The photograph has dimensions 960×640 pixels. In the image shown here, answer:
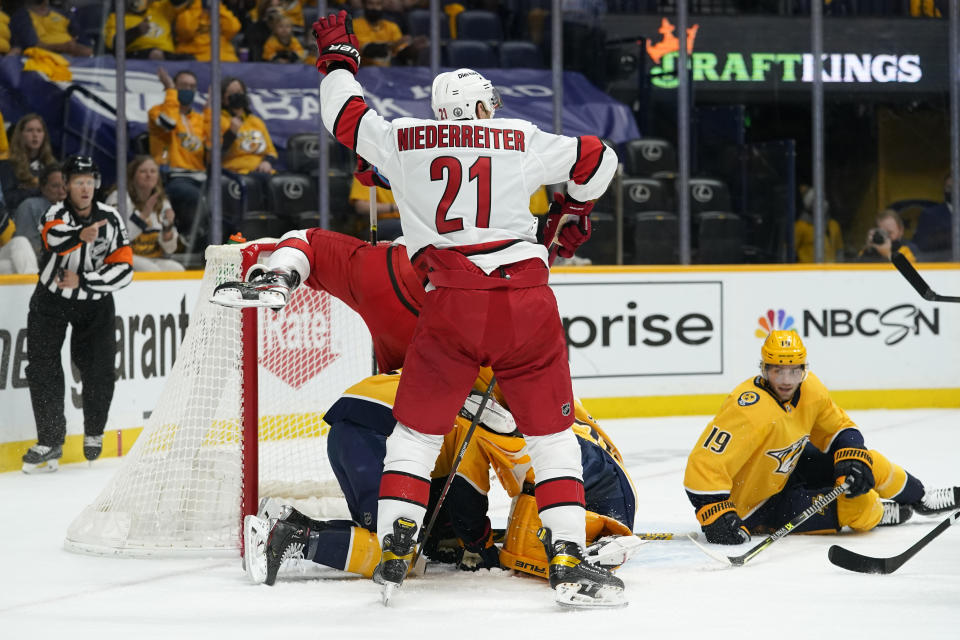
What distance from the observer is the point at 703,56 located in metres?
7.39

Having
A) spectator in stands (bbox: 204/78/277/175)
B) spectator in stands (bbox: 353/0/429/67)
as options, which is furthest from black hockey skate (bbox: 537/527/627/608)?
spectator in stands (bbox: 353/0/429/67)

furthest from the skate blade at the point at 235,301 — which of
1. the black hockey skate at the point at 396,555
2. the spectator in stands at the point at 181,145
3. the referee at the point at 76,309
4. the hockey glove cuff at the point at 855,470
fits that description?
the spectator in stands at the point at 181,145

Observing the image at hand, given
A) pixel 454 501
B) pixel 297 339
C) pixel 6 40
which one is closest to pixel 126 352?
pixel 297 339

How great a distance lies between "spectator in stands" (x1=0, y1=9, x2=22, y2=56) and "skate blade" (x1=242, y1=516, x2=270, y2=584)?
4.00 metres

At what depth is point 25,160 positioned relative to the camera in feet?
19.3

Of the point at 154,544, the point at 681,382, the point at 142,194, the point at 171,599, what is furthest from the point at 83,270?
the point at 681,382

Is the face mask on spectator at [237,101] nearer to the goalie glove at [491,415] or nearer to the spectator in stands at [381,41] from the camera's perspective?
the spectator in stands at [381,41]

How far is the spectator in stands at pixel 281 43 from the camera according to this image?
710 centimetres

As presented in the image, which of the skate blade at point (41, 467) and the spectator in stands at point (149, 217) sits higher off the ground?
the spectator in stands at point (149, 217)

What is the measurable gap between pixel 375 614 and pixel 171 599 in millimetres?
505

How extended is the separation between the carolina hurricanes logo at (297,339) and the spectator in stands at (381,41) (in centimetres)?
300

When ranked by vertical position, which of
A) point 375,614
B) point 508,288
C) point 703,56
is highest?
point 703,56

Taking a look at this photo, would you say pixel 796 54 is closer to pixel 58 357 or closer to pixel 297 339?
pixel 297 339

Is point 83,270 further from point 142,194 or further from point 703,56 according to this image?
point 703,56
